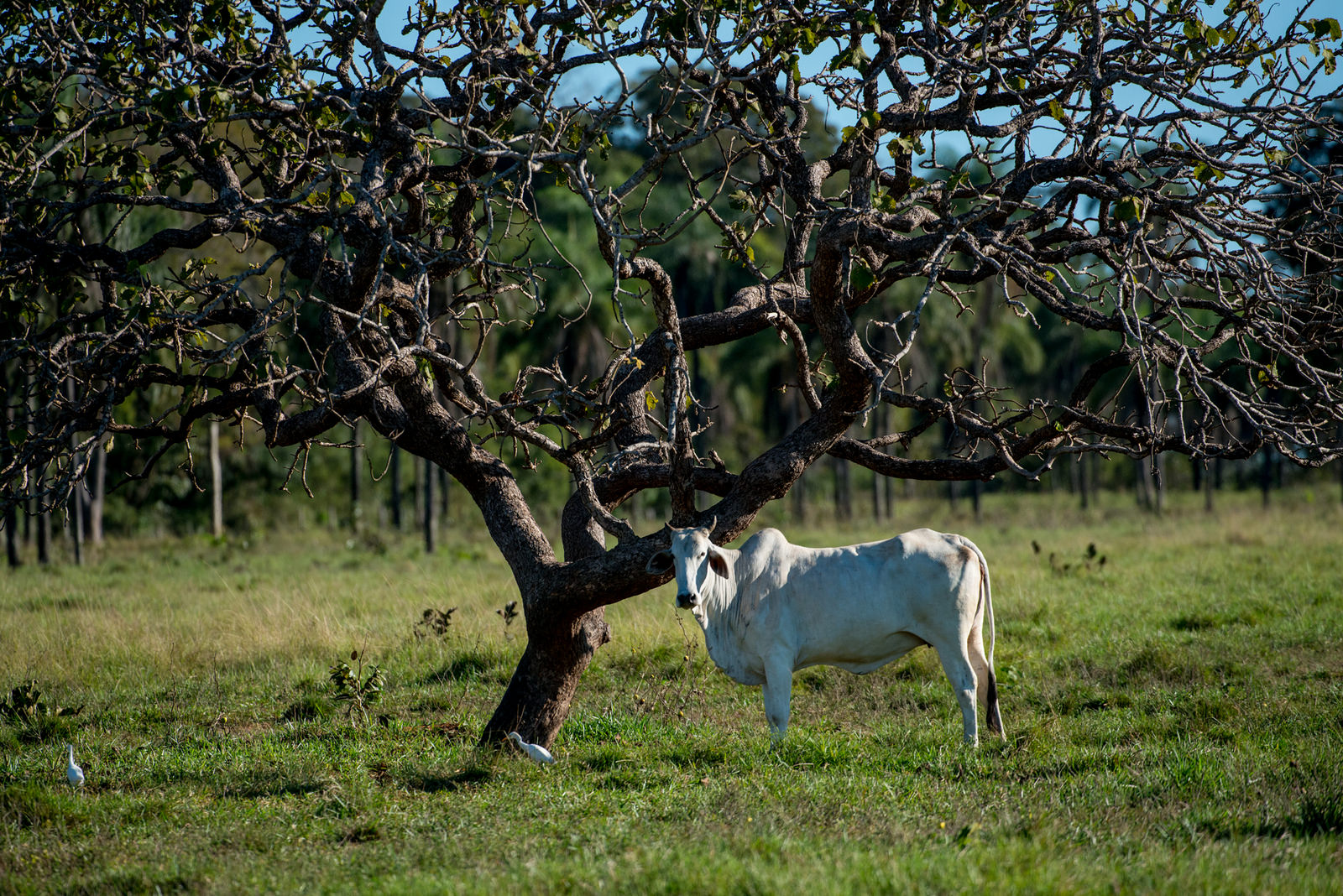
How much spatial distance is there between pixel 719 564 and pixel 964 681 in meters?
1.89

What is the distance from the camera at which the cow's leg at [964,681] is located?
23.6 feet

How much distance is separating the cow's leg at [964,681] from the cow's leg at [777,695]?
1.10 metres

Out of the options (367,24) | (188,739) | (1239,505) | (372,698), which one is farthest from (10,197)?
(1239,505)

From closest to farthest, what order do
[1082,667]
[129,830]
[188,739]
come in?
[129,830]
[188,739]
[1082,667]

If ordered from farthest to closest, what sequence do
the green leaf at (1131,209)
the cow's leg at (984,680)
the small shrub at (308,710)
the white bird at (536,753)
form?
1. the small shrub at (308,710)
2. the cow's leg at (984,680)
3. the white bird at (536,753)
4. the green leaf at (1131,209)

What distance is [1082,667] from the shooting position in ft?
32.1

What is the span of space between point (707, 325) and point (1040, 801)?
4.15 m

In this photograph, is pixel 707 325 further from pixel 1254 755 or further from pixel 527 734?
pixel 1254 755

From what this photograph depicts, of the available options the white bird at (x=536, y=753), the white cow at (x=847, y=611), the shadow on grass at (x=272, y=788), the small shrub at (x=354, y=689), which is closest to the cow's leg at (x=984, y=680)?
the white cow at (x=847, y=611)

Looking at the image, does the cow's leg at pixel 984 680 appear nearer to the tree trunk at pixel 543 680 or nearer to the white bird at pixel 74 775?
the tree trunk at pixel 543 680

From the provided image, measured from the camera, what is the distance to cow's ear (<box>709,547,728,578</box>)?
7.20m

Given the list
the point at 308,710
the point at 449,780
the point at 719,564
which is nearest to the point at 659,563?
the point at 719,564

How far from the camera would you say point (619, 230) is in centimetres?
→ 672

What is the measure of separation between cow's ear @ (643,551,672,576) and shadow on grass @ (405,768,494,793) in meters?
1.65
